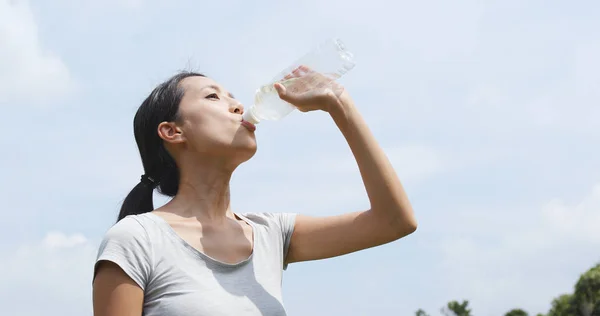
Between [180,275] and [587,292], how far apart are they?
127ft

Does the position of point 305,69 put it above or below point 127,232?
above

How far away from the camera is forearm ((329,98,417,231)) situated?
357 cm

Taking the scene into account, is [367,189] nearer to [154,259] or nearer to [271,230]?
[271,230]

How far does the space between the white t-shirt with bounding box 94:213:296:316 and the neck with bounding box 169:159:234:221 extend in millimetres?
200

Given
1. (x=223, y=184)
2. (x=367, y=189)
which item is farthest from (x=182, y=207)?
(x=367, y=189)

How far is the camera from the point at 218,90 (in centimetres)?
383

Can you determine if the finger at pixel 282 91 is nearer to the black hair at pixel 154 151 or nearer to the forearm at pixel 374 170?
the forearm at pixel 374 170

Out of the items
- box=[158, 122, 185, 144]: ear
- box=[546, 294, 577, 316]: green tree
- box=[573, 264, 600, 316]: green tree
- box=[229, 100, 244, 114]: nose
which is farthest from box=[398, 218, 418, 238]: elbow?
box=[546, 294, 577, 316]: green tree

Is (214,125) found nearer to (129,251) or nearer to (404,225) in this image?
(129,251)

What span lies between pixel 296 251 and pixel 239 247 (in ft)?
1.20

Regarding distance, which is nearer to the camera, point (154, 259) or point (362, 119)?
point (154, 259)

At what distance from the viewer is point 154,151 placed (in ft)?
12.9

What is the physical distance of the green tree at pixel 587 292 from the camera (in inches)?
1501

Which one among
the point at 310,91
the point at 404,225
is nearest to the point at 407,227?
the point at 404,225
